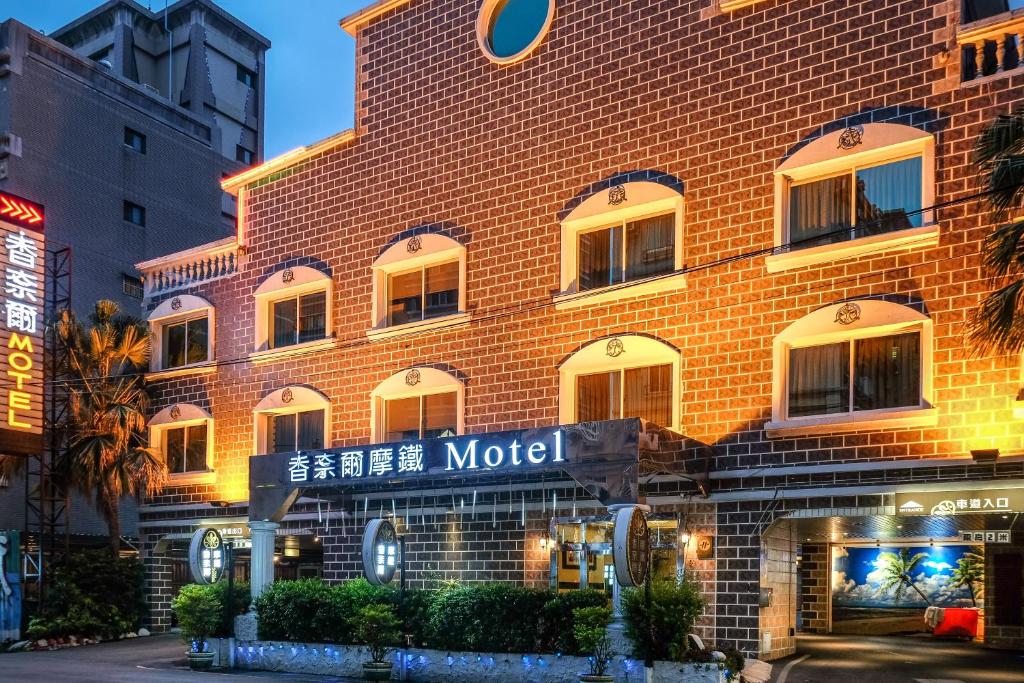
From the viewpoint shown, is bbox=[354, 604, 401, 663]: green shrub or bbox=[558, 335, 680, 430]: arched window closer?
bbox=[354, 604, 401, 663]: green shrub

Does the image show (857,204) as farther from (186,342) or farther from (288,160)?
(186,342)

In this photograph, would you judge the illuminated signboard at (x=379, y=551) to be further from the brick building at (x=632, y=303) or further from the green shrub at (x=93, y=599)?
the green shrub at (x=93, y=599)

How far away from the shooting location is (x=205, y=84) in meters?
56.1

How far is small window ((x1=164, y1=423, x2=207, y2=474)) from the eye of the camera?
97.5 feet

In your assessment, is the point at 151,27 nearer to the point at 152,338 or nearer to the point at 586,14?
the point at 152,338

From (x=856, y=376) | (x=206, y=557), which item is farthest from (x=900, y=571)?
(x=206, y=557)

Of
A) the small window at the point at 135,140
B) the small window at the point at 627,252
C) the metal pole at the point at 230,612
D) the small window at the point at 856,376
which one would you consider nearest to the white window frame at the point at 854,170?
the small window at the point at 856,376

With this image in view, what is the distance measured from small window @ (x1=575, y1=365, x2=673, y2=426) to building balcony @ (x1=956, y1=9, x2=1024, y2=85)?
Result: 7704 millimetres

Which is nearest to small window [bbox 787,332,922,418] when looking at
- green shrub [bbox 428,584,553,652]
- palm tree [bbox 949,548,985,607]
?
green shrub [bbox 428,584,553,652]

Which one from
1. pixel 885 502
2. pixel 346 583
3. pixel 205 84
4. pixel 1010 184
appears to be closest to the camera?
pixel 1010 184

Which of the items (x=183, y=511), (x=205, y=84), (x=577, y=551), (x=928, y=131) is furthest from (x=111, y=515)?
(x=205, y=84)

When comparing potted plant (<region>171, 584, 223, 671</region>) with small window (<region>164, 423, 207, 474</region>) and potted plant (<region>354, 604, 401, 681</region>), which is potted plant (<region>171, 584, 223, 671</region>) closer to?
potted plant (<region>354, 604, 401, 681</region>)

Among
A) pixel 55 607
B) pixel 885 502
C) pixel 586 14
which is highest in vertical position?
pixel 586 14

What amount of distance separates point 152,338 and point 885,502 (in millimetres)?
21048
